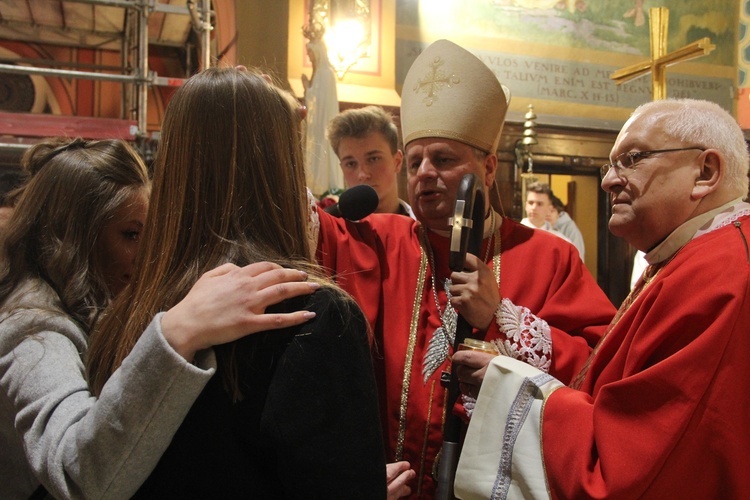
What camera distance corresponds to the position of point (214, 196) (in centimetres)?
107

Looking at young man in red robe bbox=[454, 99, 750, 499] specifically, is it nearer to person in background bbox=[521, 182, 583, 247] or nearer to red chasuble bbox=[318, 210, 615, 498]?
red chasuble bbox=[318, 210, 615, 498]

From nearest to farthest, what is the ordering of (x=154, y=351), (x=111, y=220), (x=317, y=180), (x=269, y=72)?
(x=154, y=351)
(x=269, y=72)
(x=111, y=220)
(x=317, y=180)

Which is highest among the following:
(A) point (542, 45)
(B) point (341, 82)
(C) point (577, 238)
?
(A) point (542, 45)

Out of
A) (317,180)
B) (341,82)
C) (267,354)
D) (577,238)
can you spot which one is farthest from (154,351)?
(577,238)

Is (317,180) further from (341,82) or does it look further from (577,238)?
(577,238)

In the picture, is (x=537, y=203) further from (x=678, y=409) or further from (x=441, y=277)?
(x=678, y=409)

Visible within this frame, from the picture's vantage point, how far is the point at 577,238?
660 cm

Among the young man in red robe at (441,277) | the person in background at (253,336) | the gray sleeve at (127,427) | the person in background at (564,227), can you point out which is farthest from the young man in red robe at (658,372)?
the person in background at (564,227)

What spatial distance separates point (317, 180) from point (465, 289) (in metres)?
2.77

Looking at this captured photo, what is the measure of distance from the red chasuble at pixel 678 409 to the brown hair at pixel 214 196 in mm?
760

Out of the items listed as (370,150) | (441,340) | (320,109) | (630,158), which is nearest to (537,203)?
(320,109)

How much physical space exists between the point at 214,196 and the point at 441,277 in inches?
49.2

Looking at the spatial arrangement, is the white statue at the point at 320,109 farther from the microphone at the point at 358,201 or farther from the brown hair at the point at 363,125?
the microphone at the point at 358,201

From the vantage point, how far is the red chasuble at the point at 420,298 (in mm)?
2000
